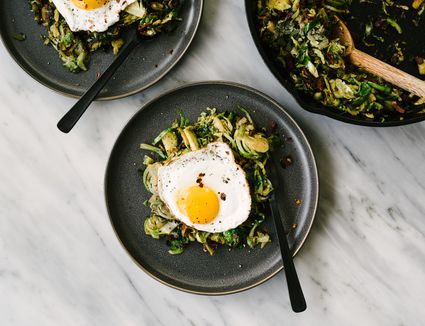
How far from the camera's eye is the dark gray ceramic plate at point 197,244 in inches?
88.7

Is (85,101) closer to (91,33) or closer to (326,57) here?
(91,33)

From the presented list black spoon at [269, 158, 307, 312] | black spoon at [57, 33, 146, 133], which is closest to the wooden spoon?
black spoon at [269, 158, 307, 312]

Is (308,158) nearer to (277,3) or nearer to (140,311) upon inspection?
(277,3)

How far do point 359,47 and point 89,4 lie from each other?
126cm

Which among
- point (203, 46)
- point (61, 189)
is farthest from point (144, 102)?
point (61, 189)

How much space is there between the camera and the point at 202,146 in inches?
88.8

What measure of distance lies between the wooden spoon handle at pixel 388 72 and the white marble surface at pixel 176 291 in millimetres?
257

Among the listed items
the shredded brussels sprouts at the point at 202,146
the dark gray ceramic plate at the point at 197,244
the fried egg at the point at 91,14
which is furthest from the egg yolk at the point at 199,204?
the fried egg at the point at 91,14

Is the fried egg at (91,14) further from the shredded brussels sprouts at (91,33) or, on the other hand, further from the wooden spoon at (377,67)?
the wooden spoon at (377,67)

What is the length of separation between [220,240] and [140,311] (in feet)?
1.97

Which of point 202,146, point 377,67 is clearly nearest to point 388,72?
point 377,67

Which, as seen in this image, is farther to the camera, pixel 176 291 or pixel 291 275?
pixel 176 291

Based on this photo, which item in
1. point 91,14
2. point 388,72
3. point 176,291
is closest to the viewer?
point 388,72

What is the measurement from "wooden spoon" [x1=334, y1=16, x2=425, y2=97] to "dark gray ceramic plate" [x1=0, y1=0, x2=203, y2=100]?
26.5 inches
